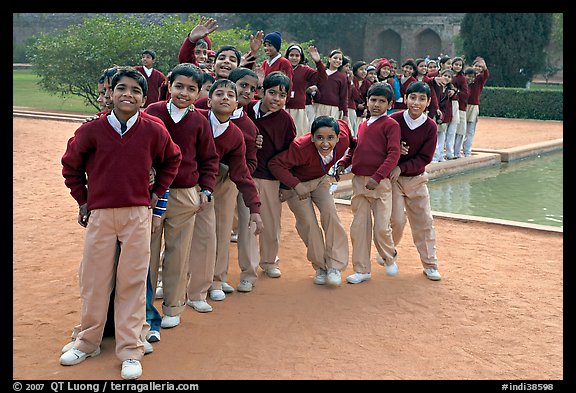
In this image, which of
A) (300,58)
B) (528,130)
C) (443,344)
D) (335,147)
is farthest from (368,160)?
(528,130)

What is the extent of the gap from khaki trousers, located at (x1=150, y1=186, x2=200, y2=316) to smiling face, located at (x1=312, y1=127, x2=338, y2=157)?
1071mm

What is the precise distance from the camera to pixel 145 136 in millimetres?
3846

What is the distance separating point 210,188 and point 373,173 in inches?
55.2

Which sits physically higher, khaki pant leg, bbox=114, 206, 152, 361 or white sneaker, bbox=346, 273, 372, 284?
khaki pant leg, bbox=114, 206, 152, 361

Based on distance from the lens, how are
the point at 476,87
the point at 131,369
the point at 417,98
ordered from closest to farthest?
the point at 131,369 < the point at 417,98 < the point at 476,87

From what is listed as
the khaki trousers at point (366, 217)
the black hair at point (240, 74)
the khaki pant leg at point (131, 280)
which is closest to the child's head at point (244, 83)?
the black hair at point (240, 74)

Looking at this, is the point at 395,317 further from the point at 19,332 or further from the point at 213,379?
the point at 19,332

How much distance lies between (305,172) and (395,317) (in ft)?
4.16

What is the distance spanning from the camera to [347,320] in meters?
4.67

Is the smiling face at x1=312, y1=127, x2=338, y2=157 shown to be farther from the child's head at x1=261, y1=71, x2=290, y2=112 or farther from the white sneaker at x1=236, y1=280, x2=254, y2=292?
the white sneaker at x1=236, y1=280, x2=254, y2=292

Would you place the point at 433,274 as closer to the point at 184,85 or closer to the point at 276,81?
the point at 276,81

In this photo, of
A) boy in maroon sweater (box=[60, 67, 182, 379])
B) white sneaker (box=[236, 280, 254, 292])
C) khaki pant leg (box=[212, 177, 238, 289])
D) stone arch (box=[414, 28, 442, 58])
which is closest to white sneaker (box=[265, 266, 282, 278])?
white sneaker (box=[236, 280, 254, 292])

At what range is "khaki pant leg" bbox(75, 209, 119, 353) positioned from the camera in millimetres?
3799

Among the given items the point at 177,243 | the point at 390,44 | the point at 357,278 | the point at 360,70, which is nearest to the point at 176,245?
the point at 177,243
